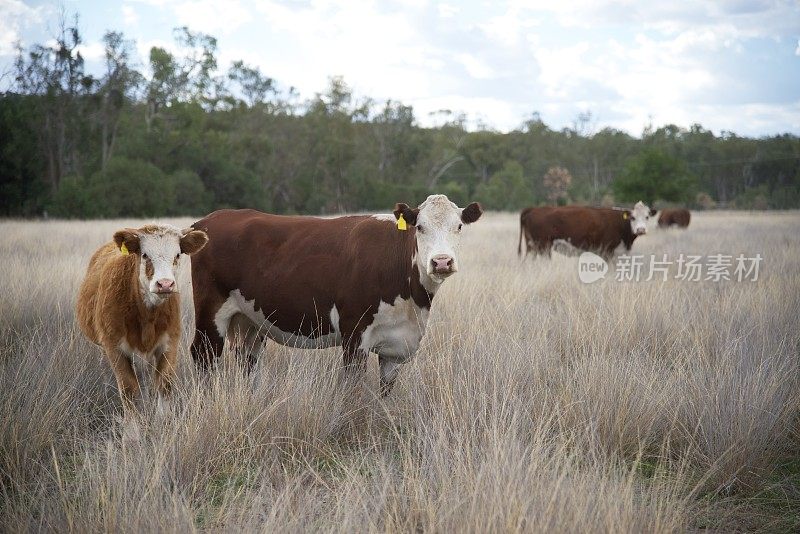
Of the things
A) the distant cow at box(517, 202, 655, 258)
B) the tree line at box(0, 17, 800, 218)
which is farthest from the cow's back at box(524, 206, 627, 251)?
the tree line at box(0, 17, 800, 218)

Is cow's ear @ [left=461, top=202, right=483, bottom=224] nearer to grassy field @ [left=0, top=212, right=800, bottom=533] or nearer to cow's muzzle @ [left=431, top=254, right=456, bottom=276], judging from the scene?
cow's muzzle @ [left=431, top=254, right=456, bottom=276]

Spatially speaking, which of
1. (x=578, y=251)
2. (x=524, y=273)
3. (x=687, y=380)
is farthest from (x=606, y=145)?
(x=687, y=380)

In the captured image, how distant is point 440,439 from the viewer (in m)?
3.47

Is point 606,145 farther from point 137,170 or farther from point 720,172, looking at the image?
point 137,170

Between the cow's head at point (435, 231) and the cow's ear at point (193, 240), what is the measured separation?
137 centimetres

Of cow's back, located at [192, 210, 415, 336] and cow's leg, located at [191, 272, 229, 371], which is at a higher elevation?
cow's back, located at [192, 210, 415, 336]

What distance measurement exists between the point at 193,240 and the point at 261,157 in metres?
51.0

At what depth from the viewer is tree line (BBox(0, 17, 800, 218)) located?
131 ft

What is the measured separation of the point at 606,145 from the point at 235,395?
87.6 metres

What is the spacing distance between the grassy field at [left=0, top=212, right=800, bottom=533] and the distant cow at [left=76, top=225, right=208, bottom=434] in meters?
0.32

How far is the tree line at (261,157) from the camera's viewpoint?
1569 inches

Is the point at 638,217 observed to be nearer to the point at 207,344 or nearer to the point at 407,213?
the point at 407,213

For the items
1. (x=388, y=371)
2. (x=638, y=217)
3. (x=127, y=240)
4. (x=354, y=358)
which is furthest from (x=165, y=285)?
(x=638, y=217)

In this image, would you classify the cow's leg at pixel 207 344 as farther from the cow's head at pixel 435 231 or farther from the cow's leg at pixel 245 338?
the cow's head at pixel 435 231
